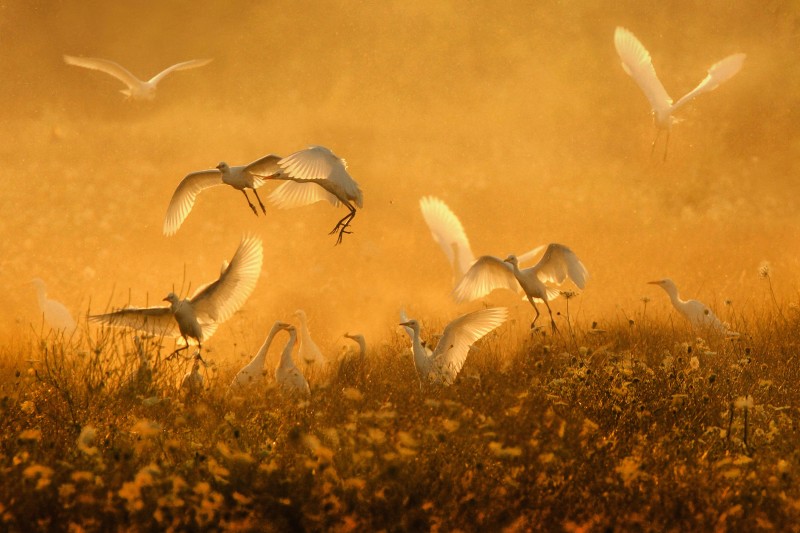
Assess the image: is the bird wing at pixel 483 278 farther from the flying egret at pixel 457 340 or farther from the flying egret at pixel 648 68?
the flying egret at pixel 648 68

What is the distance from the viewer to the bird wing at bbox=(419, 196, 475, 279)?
9.47m

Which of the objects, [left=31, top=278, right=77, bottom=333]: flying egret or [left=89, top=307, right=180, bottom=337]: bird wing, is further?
[left=31, top=278, right=77, bottom=333]: flying egret

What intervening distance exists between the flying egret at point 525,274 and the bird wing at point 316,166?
1500 millimetres

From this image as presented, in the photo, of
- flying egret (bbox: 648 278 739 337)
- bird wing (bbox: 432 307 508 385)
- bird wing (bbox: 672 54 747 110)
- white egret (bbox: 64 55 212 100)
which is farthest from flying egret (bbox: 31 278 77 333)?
bird wing (bbox: 672 54 747 110)

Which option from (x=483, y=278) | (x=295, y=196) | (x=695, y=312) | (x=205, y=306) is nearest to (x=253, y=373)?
(x=205, y=306)

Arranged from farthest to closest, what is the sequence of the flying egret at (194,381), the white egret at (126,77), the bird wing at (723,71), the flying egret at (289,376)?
the white egret at (126,77) → the bird wing at (723,71) → the flying egret at (289,376) → the flying egret at (194,381)

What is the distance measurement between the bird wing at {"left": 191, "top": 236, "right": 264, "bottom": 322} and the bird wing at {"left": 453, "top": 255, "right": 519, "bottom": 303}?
1671 millimetres

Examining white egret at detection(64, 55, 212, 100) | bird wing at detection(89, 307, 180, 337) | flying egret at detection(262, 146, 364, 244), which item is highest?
white egret at detection(64, 55, 212, 100)

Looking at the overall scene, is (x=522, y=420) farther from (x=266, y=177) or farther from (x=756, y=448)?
(x=266, y=177)

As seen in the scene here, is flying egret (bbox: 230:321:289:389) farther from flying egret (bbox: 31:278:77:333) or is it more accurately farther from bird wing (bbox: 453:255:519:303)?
flying egret (bbox: 31:278:77:333)

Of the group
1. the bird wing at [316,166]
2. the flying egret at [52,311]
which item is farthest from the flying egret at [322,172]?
the flying egret at [52,311]

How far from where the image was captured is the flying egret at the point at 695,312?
31.7ft

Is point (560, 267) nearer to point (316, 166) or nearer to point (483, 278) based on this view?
point (483, 278)

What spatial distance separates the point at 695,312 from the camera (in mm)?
9875
